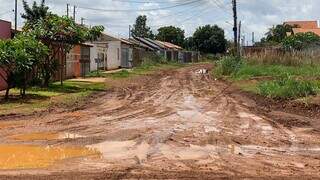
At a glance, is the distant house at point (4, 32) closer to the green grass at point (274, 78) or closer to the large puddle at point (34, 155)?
the green grass at point (274, 78)

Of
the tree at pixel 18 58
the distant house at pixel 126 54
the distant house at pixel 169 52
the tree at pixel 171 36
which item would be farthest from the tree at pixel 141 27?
the tree at pixel 18 58

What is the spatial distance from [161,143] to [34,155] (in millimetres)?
2861

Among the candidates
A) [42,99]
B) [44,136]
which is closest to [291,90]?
[42,99]

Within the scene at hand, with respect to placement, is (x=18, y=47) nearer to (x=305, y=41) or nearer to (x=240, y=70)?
(x=240, y=70)

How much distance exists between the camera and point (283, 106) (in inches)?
829

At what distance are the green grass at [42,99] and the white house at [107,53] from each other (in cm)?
2548

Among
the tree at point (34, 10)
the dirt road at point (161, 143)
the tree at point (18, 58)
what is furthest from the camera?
the tree at point (34, 10)

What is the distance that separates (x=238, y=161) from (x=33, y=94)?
15.9 metres

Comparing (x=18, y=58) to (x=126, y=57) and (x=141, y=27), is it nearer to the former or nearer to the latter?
(x=126, y=57)

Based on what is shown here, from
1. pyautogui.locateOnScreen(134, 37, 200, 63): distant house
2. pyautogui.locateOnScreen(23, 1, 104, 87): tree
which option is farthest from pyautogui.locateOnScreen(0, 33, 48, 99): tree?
pyautogui.locateOnScreen(134, 37, 200, 63): distant house

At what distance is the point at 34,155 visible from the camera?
1135 cm

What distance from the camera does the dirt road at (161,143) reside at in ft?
32.1

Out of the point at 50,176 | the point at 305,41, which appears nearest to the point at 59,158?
the point at 50,176

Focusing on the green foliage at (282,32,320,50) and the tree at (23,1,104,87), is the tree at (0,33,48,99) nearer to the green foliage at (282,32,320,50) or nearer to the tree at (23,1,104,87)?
the tree at (23,1,104,87)
